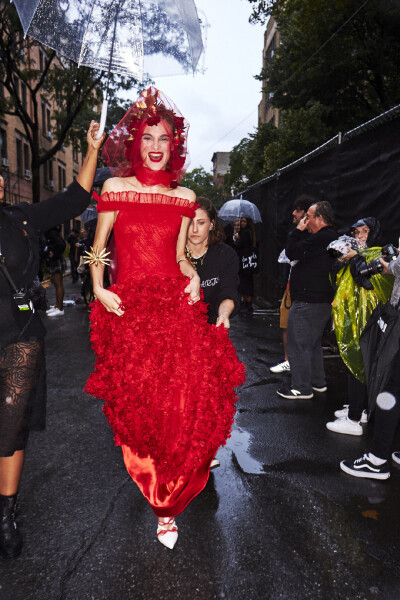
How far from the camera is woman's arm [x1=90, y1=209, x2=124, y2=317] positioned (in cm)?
258

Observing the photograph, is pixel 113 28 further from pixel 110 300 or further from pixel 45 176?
pixel 45 176

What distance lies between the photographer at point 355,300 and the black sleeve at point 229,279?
1052 mm

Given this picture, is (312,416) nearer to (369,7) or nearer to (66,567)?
(66,567)

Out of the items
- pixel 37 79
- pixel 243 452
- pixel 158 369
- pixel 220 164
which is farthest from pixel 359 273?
pixel 220 164

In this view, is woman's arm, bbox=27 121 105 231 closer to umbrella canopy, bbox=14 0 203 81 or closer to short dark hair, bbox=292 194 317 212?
umbrella canopy, bbox=14 0 203 81

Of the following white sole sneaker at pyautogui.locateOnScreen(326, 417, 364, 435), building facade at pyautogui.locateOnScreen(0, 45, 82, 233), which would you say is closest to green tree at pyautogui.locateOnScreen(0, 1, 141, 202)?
building facade at pyautogui.locateOnScreen(0, 45, 82, 233)

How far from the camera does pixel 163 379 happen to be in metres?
2.53

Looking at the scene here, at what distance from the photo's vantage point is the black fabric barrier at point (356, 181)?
16.7ft

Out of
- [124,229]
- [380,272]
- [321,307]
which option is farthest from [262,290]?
[124,229]

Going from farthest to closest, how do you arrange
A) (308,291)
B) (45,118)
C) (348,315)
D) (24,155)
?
(45,118)
(24,155)
(308,291)
(348,315)

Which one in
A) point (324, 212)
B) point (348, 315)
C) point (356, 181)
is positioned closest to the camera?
point (348, 315)

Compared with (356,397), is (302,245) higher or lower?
higher

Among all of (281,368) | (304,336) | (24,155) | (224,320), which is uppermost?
(24,155)

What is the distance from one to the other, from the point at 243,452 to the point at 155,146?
256 centimetres
